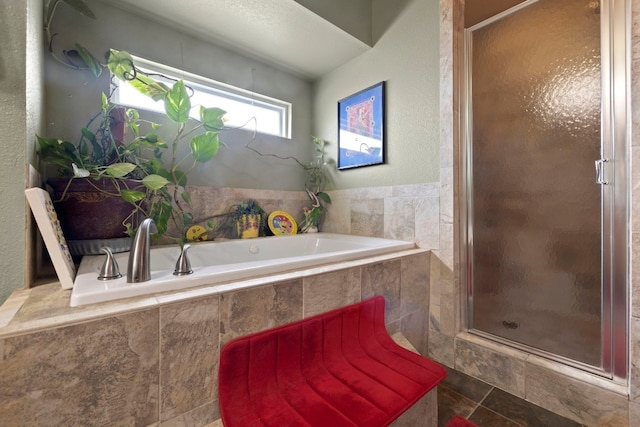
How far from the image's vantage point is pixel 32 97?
1048 millimetres

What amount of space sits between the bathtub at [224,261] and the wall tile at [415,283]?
0.12 m

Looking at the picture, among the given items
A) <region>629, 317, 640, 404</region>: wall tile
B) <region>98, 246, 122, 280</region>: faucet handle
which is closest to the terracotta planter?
<region>98, 246, 122, 280</region>: faucet handle

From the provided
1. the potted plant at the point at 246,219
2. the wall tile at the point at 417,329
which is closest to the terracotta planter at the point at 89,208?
the potted plant at the point at 246,219

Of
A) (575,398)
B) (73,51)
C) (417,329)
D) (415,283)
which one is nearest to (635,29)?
(415,283)

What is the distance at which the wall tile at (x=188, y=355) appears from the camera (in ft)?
2.47

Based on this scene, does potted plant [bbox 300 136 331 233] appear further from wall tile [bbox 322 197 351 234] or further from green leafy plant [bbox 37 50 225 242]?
green leafy plant [bbox 37 50 225 242]

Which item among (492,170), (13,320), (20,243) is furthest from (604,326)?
(20,243)

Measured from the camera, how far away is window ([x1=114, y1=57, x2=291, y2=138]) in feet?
6.00

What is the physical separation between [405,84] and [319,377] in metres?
1.92

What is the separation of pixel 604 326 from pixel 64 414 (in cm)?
197

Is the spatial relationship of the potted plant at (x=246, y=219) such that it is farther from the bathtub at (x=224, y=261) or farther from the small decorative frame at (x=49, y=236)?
the small decorative frame at (x=49, y=236)

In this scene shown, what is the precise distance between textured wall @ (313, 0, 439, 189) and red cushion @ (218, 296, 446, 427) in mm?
1149

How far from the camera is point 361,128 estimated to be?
2207 millimetres

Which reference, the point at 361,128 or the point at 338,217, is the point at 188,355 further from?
the point at 361,128
